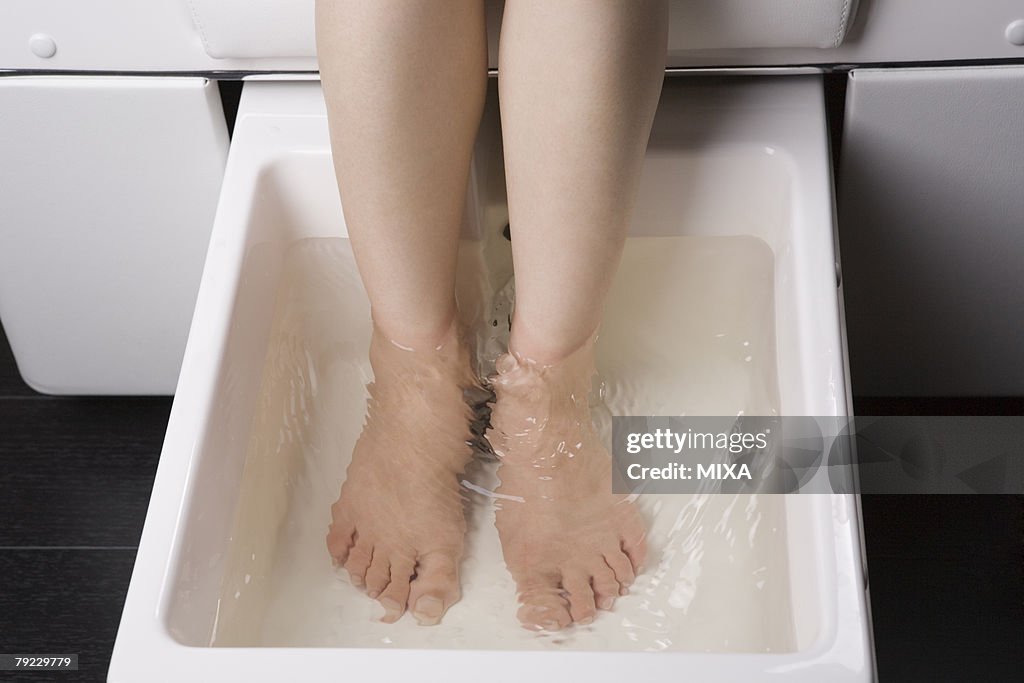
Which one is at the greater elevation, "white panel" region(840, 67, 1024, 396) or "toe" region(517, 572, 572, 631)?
"white panel" region(840, 67, 1024, 396)

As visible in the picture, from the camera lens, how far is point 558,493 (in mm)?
790

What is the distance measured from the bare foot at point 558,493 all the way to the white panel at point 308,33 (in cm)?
25

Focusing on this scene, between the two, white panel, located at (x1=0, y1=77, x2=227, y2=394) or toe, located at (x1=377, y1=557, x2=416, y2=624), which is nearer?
toe, located at (x1=377, y1=557, x2=416, y2=624)

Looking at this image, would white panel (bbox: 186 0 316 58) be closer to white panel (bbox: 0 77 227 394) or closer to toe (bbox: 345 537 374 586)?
white panel (bbox: 0 77 227 394)

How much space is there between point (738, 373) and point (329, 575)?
36 centimetres

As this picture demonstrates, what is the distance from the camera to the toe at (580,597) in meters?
0.74

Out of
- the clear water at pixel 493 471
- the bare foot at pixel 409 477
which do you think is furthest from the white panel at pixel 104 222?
the bare foot at pixel 409 477

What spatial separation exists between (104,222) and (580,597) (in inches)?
20.9

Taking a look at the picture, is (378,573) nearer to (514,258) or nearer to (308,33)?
(514,258)

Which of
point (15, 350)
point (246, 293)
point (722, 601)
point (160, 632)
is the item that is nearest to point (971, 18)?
point (722, 601)

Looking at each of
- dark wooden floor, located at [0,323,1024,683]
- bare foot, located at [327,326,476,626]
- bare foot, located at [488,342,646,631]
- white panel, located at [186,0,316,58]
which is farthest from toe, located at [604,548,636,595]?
white panel, located at [186,0,316,58]

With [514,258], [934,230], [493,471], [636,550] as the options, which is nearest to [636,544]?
[636,550]

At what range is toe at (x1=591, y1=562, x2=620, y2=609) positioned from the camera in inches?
29.5

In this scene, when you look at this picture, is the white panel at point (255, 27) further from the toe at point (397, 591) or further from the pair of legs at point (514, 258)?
the toe at point (397, 591)
